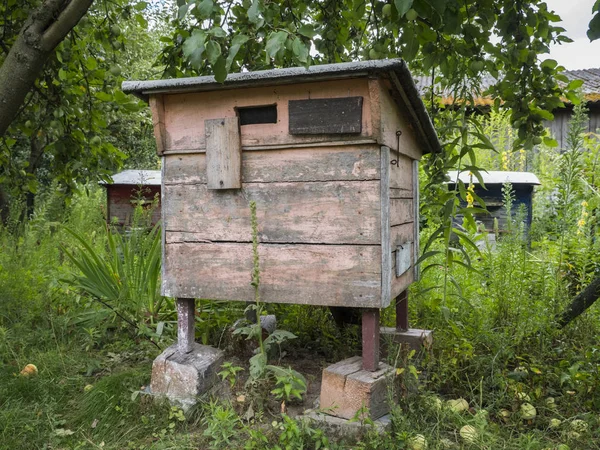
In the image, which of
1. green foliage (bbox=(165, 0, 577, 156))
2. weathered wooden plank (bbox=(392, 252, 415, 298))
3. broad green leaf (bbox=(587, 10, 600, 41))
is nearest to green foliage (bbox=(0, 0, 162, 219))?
green foliage (bbox=(165, 0, 577, 156))

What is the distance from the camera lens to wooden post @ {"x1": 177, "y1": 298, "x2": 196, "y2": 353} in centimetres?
264

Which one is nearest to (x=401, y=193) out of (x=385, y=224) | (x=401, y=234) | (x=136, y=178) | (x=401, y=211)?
(x=401, y=211)

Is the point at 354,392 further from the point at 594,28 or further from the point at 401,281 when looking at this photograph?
the point at 594,28

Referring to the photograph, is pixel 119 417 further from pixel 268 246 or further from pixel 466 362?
pixel 466 362

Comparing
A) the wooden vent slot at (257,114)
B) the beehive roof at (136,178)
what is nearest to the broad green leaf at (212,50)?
the wooden vent slot at (257,114)

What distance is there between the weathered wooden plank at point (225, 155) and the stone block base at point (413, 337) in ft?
4.03

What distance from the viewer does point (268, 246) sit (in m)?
2.41

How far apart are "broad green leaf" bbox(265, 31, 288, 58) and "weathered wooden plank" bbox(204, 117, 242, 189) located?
27.3 inches

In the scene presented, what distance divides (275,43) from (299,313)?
6.85ft

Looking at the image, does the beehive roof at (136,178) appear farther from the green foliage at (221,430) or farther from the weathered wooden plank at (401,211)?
the green foliage at (221,430)

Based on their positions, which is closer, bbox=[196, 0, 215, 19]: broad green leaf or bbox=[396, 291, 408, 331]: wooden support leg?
bbox=[196, 0, 215, 19]: broad green leaf

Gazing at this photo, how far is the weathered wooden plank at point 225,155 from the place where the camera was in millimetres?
2400

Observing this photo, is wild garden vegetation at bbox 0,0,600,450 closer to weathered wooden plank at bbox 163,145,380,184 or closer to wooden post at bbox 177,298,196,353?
wooden post at bbox 177,298,196,353

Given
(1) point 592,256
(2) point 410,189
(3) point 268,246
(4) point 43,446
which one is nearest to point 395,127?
(2) point 410,189
